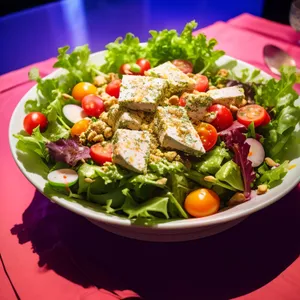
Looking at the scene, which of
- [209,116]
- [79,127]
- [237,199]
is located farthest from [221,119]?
[79,127]

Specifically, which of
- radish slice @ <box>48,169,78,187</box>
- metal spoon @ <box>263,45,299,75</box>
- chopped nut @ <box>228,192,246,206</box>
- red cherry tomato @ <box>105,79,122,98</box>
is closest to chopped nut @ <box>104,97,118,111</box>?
red cherry tomato @ <box>105,79,122,98</box>

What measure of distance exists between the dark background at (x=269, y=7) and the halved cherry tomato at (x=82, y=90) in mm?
3325

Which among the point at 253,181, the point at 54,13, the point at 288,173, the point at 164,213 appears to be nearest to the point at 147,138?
the point at 164,213

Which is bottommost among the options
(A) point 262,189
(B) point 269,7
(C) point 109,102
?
Result: (B) point 269,7

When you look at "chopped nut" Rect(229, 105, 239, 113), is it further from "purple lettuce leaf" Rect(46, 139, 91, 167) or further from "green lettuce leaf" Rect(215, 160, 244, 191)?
"purple lettuce leaf" Rect(46, 139, 91, 167)

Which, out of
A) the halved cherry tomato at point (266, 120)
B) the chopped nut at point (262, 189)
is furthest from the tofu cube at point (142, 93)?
the chopped nut at point (262, 189)

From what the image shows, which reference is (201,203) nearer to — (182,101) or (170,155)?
(170,155)

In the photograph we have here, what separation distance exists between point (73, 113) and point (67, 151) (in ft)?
1.31

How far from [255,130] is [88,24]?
3.07 m

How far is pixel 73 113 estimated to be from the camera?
2.06m

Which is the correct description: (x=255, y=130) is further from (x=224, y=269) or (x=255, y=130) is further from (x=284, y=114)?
(x=224, y=269)

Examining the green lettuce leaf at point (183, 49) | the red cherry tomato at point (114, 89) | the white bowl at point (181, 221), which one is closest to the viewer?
the white bowl at point (181, 221)

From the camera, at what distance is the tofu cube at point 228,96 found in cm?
196

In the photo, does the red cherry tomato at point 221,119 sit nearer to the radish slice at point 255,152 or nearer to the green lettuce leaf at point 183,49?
the radish slice at point 255,152
